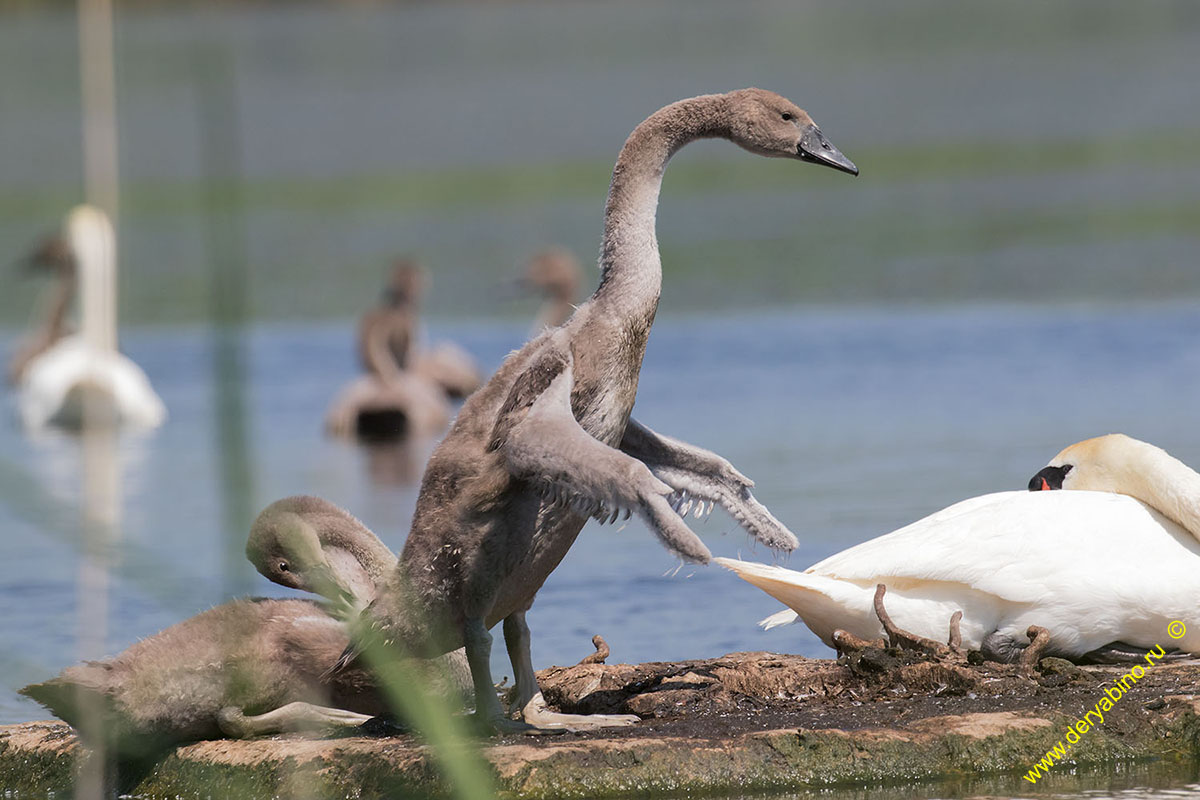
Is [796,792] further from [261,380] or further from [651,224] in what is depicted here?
[261,380]

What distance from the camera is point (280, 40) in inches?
2598

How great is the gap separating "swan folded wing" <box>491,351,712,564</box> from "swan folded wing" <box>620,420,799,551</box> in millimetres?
593

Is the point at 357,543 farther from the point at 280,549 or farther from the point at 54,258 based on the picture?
the point at 54,258

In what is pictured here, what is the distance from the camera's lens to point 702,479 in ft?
18.1

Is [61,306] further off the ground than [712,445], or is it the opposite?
[61,306]

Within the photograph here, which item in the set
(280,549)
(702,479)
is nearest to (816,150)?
(702,479)

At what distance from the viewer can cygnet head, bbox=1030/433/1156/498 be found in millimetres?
5980

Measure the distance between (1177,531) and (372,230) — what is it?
63.3 ft

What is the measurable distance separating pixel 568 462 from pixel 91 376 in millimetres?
10347

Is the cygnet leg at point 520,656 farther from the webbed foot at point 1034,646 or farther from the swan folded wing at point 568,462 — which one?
the webbed foot at point 1034,646

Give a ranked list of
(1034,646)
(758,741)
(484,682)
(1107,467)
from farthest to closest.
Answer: (1107,467) → (1034,646) → (484,682) → (758,741)

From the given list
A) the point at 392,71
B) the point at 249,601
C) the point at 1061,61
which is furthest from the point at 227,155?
the point at 392,71

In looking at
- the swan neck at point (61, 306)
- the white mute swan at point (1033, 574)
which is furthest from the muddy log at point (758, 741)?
the swan neck at point (61, 306)

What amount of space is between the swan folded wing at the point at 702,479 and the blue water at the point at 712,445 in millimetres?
119
